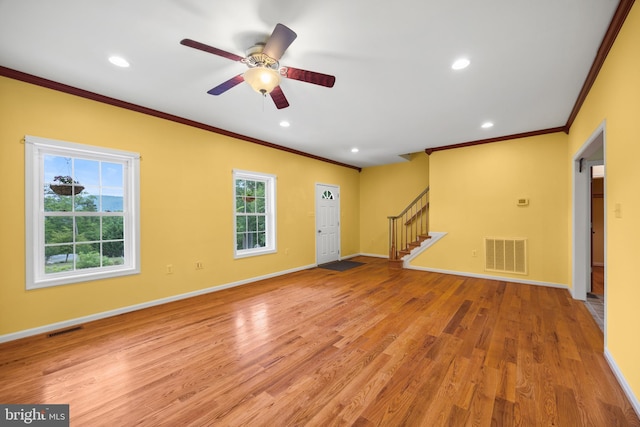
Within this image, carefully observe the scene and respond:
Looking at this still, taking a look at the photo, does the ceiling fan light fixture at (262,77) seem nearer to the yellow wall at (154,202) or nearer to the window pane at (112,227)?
the yellow wall at (154,202)

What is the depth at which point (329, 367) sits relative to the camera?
2.13 m

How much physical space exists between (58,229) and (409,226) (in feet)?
21.7

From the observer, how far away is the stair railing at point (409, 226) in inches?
243

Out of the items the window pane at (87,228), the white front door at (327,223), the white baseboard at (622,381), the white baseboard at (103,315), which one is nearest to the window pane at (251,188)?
the white baseboard at (103,315)

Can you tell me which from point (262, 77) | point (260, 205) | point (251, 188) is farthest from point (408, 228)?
point (262, 77)

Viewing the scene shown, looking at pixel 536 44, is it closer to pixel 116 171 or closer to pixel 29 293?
pixel 116 171

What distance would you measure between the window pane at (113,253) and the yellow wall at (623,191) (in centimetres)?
506

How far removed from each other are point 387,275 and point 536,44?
13.6 feet

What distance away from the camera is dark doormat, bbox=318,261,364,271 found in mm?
5959

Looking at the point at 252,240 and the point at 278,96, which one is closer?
the point at 278,96

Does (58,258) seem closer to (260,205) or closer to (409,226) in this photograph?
(260,205)

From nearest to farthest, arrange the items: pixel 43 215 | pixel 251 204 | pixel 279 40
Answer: pixel 279 40
pixel 43 215
pixel 251 204

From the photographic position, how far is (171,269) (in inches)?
146

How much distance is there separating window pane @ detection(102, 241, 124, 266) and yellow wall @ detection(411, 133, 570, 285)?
545 centimetres
